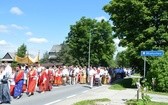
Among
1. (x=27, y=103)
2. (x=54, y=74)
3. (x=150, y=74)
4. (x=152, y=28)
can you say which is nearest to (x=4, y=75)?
(x=27, y=103)

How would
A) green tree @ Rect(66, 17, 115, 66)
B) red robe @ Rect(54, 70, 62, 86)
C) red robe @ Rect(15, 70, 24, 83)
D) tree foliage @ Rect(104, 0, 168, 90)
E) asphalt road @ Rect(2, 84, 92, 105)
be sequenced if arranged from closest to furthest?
asphalt road @ Rect(2, 84, 92, 105)
red robe @ Rect(15, 70, 24, 83)
red robe @ Rect(54, 70, 62, 86)
tree foliage @ Rect(104, 0, 168, 90)
green tree @ Rect(66, 17, 115, 66)

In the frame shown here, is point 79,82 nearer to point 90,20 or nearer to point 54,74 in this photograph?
point 54,74

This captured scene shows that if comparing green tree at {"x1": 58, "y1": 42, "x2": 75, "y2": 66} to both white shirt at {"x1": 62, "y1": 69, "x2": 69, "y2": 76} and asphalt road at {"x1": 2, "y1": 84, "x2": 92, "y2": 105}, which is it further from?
asphalt road at {"x1": 2, "y1": 84, "x2": 92, "y2": 105}

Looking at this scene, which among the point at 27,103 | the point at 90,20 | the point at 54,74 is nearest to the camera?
the point at 27,103

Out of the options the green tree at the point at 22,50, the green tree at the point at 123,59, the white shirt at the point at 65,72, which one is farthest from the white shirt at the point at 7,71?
the green tree at the point at 22,50

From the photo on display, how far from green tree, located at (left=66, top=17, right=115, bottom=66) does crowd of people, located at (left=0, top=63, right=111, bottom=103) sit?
3993 cm

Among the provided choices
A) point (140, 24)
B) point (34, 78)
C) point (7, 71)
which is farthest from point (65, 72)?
point (7, 71)

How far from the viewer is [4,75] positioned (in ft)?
60.9

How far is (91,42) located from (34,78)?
2364 inches

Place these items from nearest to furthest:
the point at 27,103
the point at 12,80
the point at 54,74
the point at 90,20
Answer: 1. the point at 27,103
2. the point at 12,80
3. the point at 54,74
4. the point at 90,20

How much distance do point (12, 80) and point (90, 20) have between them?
69.3m

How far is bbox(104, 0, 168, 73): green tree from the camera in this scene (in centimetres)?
3850

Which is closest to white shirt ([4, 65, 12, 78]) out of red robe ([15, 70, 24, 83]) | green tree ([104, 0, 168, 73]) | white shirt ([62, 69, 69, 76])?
red robe ([15, 70, 24, 83])

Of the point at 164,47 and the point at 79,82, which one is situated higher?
the point at 164,47
